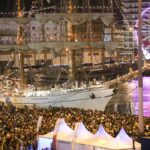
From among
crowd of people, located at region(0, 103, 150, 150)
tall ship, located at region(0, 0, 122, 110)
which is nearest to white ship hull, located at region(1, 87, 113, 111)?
tall ship, located at region(0, 0, 122, 110)

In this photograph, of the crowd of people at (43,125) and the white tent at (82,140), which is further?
the crowd of people at (43,125)

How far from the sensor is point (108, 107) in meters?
36.5

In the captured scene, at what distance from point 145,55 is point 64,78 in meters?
9.32

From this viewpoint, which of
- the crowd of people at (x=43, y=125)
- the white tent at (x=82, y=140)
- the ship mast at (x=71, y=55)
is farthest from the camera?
the ship mast at (x=71, y=55)

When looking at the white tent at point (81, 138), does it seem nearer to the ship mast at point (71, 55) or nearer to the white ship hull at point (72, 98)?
the white ship hull at point (72, 98)

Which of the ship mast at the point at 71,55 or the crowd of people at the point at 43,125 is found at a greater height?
the ship mast at the point at 71,55

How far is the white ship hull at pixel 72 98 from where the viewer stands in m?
34.9

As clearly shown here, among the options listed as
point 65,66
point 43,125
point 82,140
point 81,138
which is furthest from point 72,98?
point 82,140

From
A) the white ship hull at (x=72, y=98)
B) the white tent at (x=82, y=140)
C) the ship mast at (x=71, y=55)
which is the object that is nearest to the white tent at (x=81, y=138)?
the white tent at (x=82, y=140)

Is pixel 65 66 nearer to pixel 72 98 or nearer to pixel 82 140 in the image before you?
pixel 72 98

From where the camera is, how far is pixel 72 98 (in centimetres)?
3559

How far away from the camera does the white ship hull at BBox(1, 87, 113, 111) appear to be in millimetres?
34906

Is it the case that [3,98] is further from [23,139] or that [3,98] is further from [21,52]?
[23,139]

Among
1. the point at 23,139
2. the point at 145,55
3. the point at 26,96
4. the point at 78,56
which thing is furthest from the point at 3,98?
the point at 23,139
